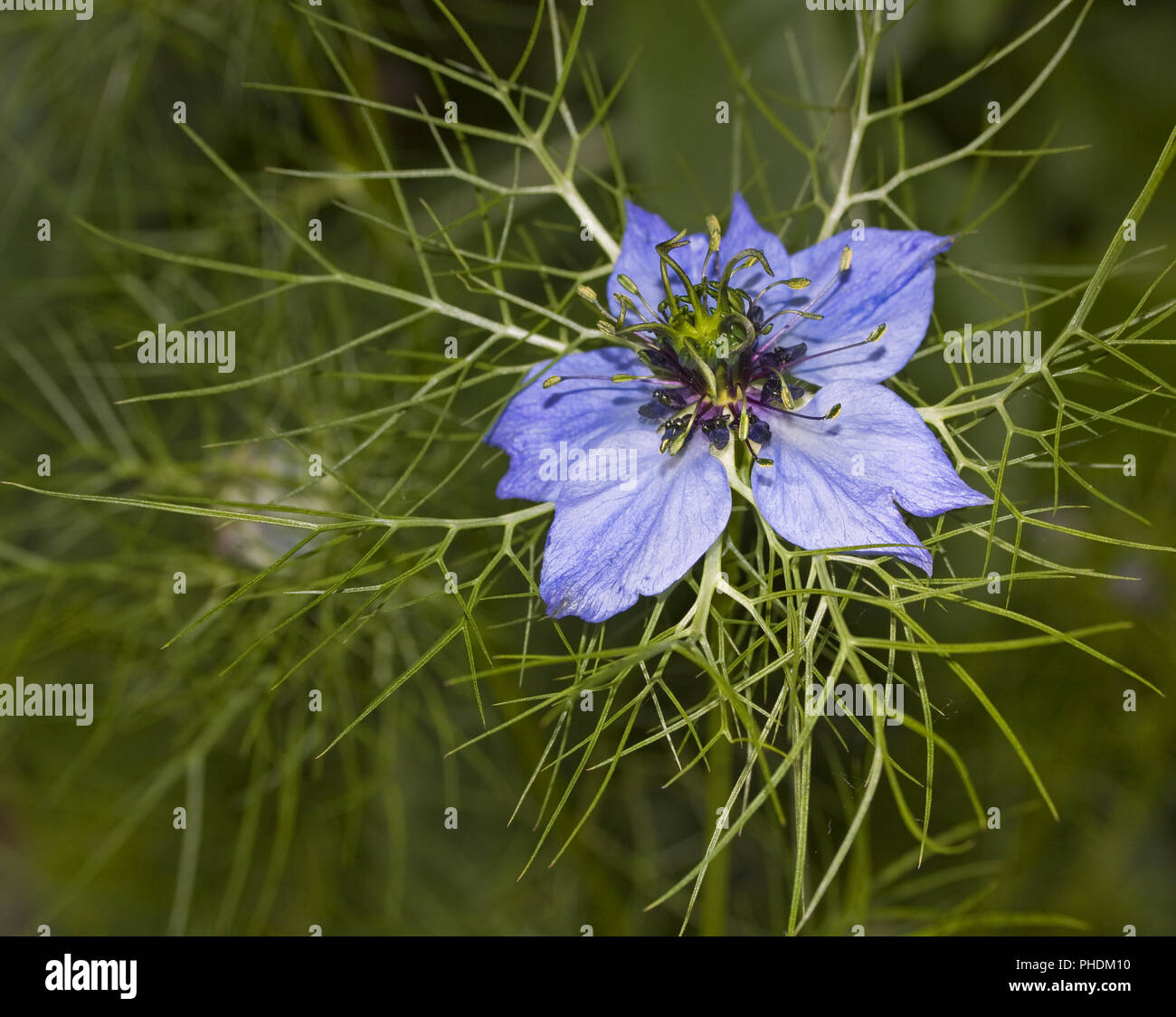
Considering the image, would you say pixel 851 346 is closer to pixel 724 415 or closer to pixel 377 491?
pixel 724 415

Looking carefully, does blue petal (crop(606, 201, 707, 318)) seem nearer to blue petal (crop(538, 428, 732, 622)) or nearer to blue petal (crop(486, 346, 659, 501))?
blue petal (crop(486, 346, 659, 501))

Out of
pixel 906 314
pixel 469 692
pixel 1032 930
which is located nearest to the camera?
pixel 906 314

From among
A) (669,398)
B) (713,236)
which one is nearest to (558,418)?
(669,398)

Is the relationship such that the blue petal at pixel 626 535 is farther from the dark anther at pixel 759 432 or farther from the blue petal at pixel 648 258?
the blue petal at pixel 648 258

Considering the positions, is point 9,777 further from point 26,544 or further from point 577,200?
point 577,200

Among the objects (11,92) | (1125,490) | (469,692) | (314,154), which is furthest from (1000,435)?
(11,92)

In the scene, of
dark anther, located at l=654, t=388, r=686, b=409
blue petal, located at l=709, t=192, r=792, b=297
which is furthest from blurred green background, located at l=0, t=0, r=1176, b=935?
dark anther, located at l=654, t=388, r=686, b=409

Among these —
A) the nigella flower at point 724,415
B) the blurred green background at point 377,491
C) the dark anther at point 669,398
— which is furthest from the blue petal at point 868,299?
the blurred green background at point 377,491

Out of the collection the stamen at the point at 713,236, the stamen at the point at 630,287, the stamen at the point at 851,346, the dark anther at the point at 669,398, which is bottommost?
the dark anther at the point at 669,398
